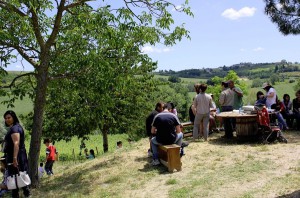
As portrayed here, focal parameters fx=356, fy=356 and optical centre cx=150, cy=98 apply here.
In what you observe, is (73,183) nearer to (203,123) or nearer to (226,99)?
(203,123)

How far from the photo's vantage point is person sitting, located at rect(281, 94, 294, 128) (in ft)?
41.0

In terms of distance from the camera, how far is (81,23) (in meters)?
8.47

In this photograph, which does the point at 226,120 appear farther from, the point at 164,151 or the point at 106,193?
the point at 106,193

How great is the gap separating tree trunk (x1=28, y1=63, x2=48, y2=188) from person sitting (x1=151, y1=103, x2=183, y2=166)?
2.97m

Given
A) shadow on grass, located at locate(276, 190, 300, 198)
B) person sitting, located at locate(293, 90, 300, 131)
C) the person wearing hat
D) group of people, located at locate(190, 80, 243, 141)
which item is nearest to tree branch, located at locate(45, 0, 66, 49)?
group of people, located at locate(190, 80, 243, 141)

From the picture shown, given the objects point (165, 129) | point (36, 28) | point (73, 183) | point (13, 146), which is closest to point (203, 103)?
point (165, 129)

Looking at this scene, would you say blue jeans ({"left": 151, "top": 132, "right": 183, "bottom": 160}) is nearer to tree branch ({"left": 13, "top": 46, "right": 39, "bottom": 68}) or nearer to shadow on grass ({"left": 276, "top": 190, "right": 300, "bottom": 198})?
shadow on grass ({"left": 276, "top": 190, "right": 300, "bottom": 198})

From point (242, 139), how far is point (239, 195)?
192 inches

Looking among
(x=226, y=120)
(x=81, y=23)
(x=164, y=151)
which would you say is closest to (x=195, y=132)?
(x=226, y=120)

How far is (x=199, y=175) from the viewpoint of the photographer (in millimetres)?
8156

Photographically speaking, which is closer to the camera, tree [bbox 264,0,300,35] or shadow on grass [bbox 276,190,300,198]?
shadow on grass [bbox 276,190,300,198]

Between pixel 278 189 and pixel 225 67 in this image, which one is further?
pixel 225 67

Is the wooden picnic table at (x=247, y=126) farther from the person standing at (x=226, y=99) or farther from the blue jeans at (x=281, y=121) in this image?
the blue jeans at (x=281, y=121)

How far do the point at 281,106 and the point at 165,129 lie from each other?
5.28m
